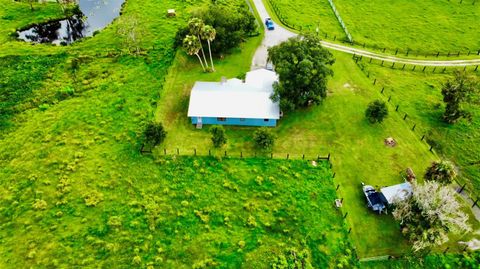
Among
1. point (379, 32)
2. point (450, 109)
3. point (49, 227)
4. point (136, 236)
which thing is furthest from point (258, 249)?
point (379, 32)

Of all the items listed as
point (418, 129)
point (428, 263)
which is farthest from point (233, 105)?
point (428, 263)

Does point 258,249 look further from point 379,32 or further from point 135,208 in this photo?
point 379,32

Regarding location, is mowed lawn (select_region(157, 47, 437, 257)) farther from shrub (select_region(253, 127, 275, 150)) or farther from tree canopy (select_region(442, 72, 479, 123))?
tree canopy (select_region(442, 72, 479, 123))

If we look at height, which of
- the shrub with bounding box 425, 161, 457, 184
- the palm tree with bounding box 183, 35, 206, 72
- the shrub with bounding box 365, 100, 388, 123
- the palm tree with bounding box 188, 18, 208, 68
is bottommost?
the shrub with bounding box 425, 161, 457, 184

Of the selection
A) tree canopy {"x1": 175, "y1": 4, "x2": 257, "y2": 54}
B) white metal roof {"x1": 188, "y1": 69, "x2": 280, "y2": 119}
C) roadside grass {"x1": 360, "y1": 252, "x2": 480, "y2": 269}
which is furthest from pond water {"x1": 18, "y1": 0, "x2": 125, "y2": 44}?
roadside grass {"x1": 360, "y1": 252, "x2": 480, "y2": 269}

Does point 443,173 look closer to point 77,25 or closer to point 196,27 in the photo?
point 196,27

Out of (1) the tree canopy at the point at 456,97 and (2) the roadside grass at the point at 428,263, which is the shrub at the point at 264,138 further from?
(1) the tree canopy at the point at 456,97
